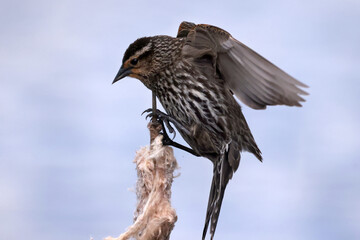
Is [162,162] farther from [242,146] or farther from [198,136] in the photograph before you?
[242,146]

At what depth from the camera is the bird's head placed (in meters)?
3.53

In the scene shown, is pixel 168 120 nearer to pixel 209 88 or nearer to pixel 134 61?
pixel 209 88

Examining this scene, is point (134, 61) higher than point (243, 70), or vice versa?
point (134, 61)

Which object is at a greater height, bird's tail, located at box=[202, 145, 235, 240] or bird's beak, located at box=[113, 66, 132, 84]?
bird's beak, located at box=[113, 66, 132, 84]

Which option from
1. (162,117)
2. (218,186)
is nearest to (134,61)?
(162,117)

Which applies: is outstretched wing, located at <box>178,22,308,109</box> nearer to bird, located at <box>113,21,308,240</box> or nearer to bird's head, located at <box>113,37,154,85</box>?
bird, located at <box>113,21,308,240</box>

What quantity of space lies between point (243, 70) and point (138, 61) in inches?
30.8

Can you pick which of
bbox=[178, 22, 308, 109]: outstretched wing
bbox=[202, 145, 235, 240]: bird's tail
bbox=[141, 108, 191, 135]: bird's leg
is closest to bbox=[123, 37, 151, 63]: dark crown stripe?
bbox=[178, 22, 308, 109]: outstretched wing

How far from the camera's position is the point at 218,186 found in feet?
11.0

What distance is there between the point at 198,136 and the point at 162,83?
0.47m

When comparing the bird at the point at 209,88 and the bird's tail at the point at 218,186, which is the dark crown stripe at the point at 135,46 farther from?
the bird's tail at the point at 218,186

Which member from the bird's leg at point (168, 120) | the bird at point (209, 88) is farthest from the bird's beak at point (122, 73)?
the bird's leg at point (168, 120)

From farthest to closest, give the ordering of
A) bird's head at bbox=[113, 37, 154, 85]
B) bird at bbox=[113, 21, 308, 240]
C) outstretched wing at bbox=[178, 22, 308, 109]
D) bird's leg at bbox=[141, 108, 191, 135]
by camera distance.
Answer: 1. bird's head at bbox=[113, 37, 154, 85]
2. bird's leg at bbox=[141, 108, 191, 135]
3. bird at bbox=[113, 21, 308, 240]
4. outstretched wing at bbox=[178, 22, 308, 109]

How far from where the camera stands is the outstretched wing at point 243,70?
309 centimetres
